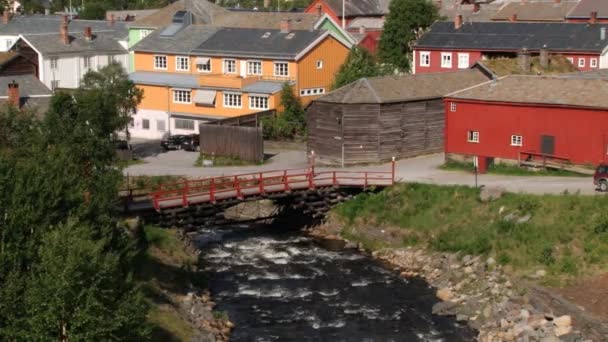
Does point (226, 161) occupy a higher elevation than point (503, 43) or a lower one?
lower

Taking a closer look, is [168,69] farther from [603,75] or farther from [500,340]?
[500,340]

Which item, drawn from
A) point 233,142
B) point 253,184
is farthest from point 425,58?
point 253,184

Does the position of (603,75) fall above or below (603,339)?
above

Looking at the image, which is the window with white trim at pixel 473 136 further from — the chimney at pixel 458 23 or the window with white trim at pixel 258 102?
the chimney at pixel 458 23

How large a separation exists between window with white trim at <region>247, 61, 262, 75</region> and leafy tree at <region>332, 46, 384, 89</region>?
535cm

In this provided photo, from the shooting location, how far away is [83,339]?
2264 cm

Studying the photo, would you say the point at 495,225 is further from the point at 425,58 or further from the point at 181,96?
the point at 425,58

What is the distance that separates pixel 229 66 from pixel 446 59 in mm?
15383

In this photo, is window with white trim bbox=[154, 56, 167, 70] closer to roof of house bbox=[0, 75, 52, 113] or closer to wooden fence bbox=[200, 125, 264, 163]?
roof of house bbox=[0, 75, 52, 113]

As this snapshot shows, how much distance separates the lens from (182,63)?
69.2 metres

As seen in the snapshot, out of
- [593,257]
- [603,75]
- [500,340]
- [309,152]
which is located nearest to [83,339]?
[500,340]

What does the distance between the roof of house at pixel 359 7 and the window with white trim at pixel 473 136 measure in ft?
158

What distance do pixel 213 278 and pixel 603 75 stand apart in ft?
80.5

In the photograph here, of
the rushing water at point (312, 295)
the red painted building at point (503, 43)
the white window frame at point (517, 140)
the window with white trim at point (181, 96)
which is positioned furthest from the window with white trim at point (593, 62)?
the rushing water at point (312, 295)
